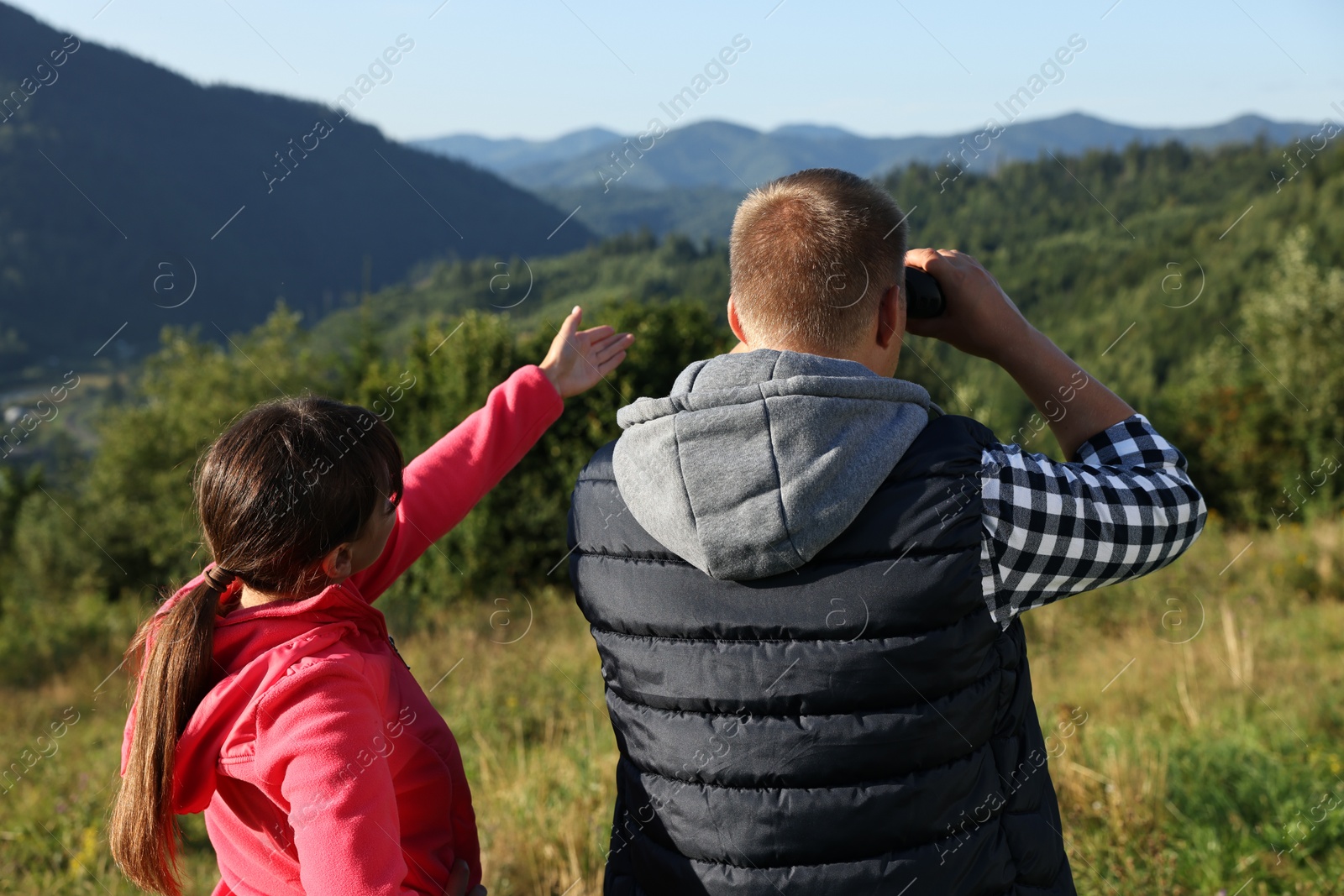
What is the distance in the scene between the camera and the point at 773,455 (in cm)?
115

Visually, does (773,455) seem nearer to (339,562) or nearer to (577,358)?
(339,562)

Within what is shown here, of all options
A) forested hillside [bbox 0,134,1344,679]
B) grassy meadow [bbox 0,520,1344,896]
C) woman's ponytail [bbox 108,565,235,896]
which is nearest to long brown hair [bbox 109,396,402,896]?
woman's ponytail [bbox 108,565,235,896]

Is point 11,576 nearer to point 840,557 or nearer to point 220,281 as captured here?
point 840,557

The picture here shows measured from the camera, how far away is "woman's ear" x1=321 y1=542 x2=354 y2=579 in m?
1.43

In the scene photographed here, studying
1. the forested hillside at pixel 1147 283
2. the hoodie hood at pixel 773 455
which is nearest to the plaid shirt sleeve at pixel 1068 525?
the hoodie hood at pixel 773 455

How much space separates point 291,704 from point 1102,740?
3.38 m

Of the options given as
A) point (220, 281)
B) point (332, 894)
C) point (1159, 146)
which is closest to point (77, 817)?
point (332, 894)

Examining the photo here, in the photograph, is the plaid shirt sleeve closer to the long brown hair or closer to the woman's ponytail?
the long brown hair

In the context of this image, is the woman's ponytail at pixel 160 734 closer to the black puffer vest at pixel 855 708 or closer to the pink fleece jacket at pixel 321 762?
the pink fleece jacket at pixel 321 762

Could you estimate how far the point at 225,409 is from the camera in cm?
2348

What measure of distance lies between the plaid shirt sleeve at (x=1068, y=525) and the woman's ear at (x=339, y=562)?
950 mm

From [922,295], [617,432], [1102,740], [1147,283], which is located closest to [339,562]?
[922,295]

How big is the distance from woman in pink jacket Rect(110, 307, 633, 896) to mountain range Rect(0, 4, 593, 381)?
107m

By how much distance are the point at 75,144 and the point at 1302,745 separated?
153 m
